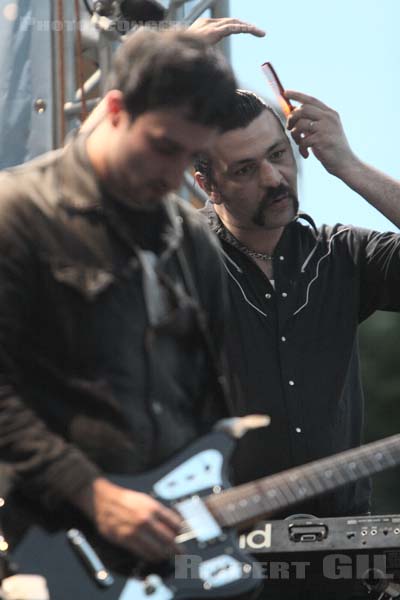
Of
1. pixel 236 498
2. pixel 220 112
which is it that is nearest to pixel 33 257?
pixel 220 112

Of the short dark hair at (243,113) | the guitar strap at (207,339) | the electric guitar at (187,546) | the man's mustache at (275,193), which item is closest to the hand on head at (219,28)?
the short dark hair at (243,113)

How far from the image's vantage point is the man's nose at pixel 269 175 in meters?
4.38

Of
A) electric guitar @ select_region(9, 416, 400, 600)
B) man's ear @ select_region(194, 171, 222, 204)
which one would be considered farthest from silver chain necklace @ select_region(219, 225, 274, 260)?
electric guitar @ select_region(9, 416, 400, 600)

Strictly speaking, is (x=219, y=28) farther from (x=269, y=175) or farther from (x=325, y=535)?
(x=325, y=535)

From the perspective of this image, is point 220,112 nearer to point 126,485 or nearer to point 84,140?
point 84,140

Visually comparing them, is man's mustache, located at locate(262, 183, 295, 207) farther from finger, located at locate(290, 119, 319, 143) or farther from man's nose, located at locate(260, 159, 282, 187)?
finger, located at locate(290, 119, 319, 143)

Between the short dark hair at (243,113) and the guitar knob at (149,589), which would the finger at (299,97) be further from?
the guitar knob at (149,589)

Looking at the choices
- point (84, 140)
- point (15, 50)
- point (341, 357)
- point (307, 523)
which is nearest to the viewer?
point (84, 140)

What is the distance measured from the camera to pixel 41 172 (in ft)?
9.46

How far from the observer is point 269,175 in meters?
4.38

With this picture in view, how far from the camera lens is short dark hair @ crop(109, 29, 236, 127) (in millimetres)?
2684

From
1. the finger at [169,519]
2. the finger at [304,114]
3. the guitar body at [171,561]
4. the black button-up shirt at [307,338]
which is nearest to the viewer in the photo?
the finger at [169,519]

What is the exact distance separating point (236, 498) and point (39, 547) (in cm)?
41

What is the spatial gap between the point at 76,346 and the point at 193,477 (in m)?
0.37
